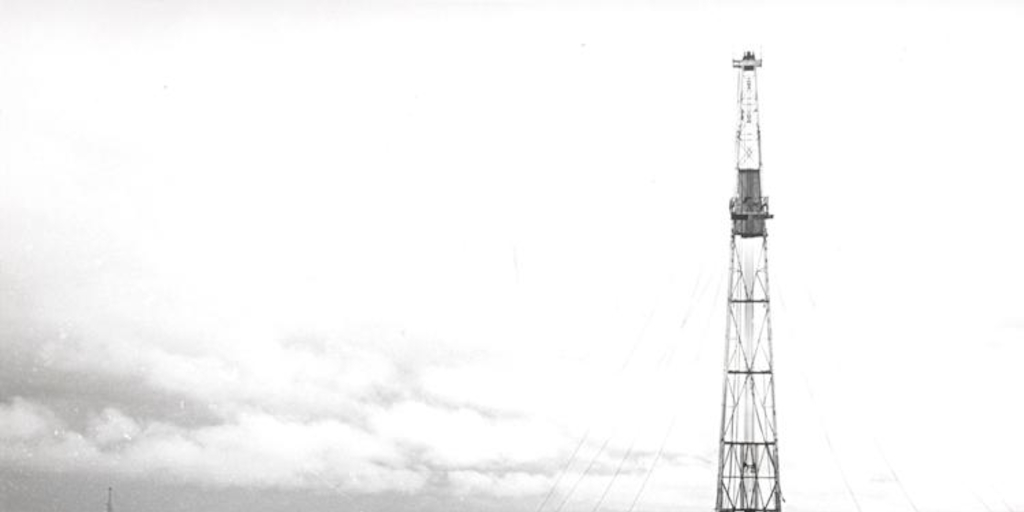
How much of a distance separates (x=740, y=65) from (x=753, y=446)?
16.6 meters

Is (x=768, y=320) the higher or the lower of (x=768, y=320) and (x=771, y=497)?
the higher

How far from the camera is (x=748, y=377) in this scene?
81062 mm

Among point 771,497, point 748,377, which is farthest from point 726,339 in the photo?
point 771,497

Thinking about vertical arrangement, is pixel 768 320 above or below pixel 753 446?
above

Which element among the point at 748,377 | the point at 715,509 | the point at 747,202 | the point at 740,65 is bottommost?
the point at 715,509

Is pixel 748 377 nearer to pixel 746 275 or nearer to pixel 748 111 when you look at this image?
pixel 746 275

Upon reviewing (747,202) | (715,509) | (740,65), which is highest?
(740,65)

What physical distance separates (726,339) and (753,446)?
4.85 meters

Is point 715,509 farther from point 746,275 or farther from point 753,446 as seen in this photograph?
point 746,275

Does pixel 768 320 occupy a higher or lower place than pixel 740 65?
lower

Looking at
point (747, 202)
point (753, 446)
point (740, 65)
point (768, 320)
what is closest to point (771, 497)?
point (753, 446)

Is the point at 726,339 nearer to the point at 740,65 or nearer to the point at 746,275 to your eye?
the point at 746,275

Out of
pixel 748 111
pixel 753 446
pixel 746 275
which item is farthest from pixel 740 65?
pixel 753 446

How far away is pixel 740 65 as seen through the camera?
7975 centimetres
